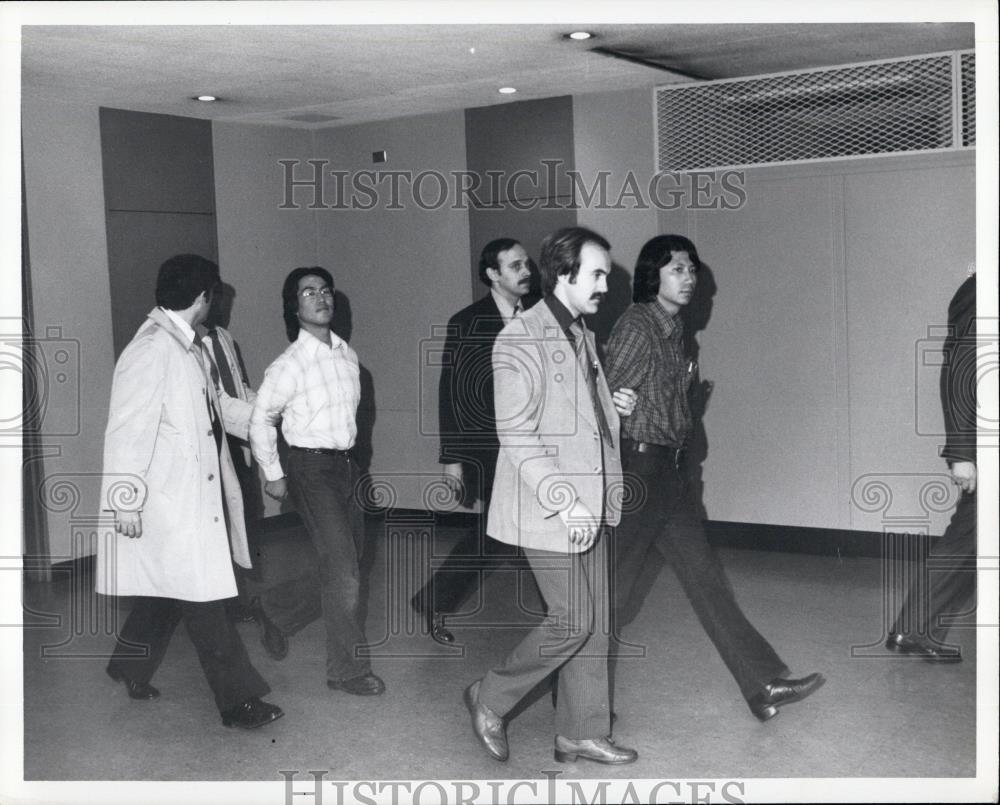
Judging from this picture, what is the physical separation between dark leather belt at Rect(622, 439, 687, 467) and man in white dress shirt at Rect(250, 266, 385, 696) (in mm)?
919

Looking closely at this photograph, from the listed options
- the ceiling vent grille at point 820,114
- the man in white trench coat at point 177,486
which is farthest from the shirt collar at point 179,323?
the ceiling vent grille at point 820,114

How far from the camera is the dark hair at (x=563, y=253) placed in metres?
3.45

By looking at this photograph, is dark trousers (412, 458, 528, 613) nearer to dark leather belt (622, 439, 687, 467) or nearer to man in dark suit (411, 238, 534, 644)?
man in dark suit (411, 238, 534, 644)

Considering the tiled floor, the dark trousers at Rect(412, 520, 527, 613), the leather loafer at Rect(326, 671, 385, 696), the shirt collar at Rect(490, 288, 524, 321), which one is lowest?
the tiled floor

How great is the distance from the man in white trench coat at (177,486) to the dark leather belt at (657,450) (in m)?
1.30

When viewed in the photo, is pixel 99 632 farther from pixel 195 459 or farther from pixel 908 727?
pixel 908 727

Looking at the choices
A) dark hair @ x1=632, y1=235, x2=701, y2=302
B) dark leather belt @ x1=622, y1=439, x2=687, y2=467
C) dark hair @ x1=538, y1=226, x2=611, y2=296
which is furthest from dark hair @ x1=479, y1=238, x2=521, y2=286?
dark leather belt @ x1=622, y1=439, x2=687, y2=467

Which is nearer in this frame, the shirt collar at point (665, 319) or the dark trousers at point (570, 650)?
the dark trousers at point (570, 650)

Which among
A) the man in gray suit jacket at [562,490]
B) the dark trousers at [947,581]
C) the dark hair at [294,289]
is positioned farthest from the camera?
the dark trousers at [947,581]

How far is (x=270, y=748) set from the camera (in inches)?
145

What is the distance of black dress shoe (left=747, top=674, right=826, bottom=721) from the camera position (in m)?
3.82

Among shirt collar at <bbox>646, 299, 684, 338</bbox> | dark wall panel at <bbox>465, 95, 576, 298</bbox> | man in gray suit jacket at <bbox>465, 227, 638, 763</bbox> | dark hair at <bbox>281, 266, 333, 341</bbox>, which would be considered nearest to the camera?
man in gray suit jacket at <bbox>465, 227, 638, 763</bbox>

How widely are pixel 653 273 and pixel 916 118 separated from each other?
6.03ft

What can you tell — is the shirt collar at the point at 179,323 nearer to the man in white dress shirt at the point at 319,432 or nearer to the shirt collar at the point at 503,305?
the man in white dress shirt at the point at 319,432
